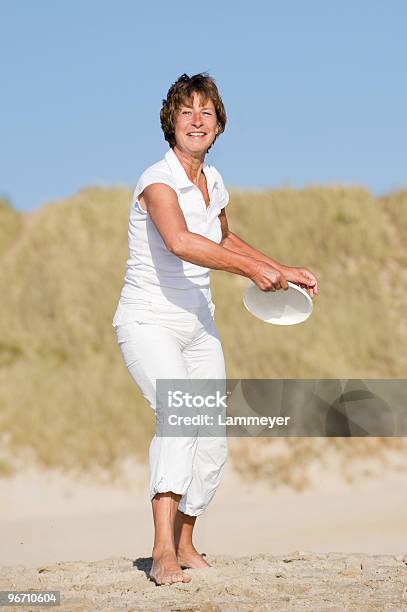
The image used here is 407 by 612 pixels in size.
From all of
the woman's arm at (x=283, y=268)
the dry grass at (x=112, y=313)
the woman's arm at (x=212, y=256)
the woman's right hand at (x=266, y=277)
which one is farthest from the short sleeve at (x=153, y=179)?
the dry grass at (x=112, y=313)

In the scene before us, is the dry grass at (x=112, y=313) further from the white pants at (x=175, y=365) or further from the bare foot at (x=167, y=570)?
the bare foot at (x=167, y=570)

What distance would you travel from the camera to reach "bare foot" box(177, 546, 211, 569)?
5047 millimetres

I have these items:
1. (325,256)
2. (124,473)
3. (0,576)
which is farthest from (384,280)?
(0,576)

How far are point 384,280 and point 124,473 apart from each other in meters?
7.72

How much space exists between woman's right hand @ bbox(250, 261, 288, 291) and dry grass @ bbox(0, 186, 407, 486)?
7.56 m

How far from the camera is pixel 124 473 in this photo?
11.8m

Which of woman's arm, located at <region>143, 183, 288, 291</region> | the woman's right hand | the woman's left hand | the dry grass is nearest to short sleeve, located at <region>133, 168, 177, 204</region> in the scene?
woman's arm, located at <region>143, 183, 288, 291</region>

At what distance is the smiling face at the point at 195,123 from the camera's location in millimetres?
4734

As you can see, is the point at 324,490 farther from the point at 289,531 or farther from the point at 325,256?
the point at 325,256

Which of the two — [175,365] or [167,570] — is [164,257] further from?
[167,570]

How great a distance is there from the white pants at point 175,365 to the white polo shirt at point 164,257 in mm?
56

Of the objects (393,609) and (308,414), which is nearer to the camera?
(393,609)

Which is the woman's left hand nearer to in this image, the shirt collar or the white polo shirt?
the white polo shirt

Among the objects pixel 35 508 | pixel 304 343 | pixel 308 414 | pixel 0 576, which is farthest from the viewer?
pixel 304 343
